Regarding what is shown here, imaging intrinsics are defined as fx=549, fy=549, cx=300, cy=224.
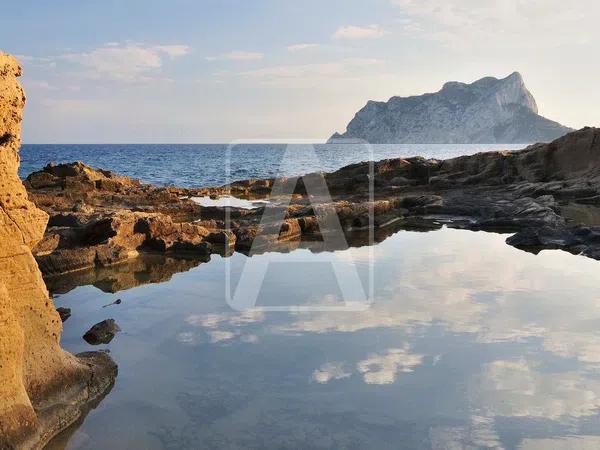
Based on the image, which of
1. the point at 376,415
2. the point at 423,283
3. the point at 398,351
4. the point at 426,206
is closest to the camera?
the point at 376,415

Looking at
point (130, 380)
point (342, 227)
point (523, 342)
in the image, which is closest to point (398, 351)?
point (523, 342)

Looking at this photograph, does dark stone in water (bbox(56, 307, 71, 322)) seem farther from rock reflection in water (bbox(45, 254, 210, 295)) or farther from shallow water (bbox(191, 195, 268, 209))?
shallow water (bbox(191, 195, 268, 209))

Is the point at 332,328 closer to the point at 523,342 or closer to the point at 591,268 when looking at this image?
the point at 523,342

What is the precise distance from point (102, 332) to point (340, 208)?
13.2 metres

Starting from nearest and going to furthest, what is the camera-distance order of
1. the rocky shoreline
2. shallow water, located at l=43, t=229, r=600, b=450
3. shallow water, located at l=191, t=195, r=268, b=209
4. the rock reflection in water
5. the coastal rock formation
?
the coastal rock formation < shallow water, located at l=43, t=229, r=600, b=450 < the rock reflection in water < the rocky shoreline < shallow water, located at l=191, t=195, r=268, b=209

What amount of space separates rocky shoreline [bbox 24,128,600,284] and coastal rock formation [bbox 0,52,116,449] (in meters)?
6.65

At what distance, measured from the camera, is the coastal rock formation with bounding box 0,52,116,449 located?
5.48m

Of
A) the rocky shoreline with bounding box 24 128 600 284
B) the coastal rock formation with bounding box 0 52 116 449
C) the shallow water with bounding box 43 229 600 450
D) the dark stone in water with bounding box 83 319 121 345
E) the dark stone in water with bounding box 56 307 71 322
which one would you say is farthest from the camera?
the rocky shoreline with bounding box 24 128 600 284

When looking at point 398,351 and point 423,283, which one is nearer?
point 398,351

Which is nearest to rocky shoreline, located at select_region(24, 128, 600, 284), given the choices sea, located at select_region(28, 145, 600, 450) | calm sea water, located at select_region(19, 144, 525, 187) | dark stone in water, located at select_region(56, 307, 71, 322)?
sea, located at select_region(28, 145, 600, 450)

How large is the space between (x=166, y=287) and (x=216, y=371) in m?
4.85

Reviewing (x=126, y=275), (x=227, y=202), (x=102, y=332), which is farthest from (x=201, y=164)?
(x=102, y=332)

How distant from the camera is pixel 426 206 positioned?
24.2 m

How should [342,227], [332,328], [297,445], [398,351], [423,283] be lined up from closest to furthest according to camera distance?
[297,445] → [398,351] → [332,328] → [423,283] → [342,227]
